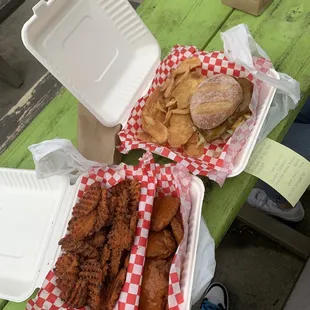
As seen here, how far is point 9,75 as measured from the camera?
2.38 metres

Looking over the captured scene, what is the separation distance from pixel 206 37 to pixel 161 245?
0.71 m

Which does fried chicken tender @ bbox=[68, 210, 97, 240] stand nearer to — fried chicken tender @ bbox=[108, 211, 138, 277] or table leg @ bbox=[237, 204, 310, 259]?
fried chicken tender @ bbox=[108, 211, 138, 277]

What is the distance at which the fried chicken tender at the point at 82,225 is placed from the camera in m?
0.97

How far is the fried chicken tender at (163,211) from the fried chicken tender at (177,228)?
12mm

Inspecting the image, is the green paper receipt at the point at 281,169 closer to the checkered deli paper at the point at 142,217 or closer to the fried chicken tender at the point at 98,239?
the checkered deli paper at the point at 142,217

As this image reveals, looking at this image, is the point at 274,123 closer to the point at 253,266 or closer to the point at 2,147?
the point at 253,266

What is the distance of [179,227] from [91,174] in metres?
0.28

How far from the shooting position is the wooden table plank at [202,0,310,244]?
3.53ft

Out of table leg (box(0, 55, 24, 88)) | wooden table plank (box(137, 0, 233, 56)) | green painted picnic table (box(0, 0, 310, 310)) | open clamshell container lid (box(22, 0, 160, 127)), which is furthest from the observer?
table leg (box(0, 55, 24, 88))

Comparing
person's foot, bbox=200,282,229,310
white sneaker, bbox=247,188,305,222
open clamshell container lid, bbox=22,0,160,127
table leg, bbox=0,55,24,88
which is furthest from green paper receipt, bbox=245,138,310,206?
table leg, bbox=0,55,24,88

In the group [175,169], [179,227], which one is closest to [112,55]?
[175,169]

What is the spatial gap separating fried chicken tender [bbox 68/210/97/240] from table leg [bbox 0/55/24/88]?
5.16 ft

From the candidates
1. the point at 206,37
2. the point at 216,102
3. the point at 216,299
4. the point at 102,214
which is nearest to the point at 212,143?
the point at 216,102

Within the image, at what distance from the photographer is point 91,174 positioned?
1.10m
